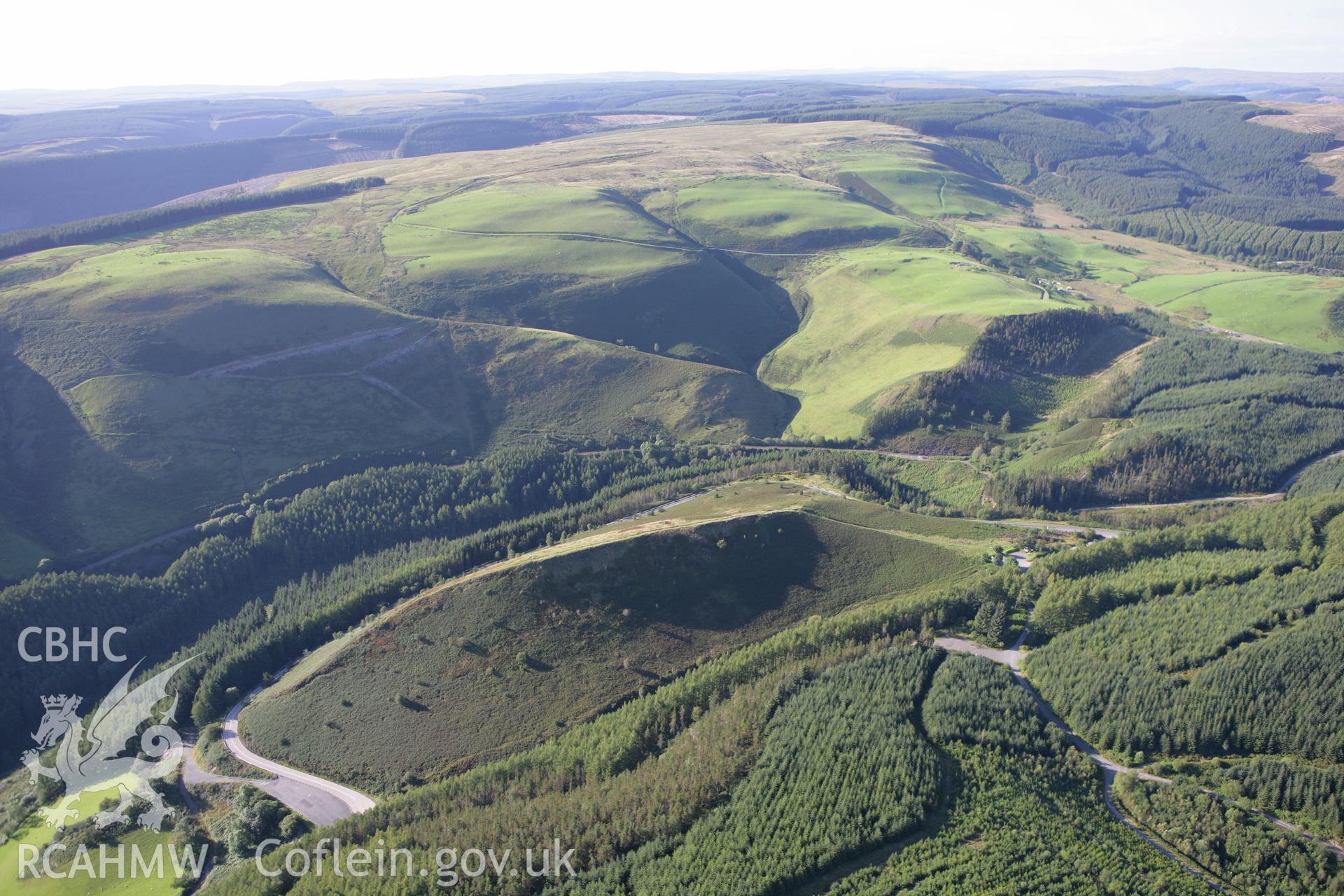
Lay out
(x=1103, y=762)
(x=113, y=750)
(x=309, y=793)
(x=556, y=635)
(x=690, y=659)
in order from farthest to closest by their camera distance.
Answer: (x=556, y=635) < (x=690, y=659) < (x=113, y=750) < (x=309, y=793) < (x=1103, y=762)

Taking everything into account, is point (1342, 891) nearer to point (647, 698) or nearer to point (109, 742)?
point (647, 698)

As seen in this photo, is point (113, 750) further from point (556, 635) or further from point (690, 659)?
point (690, 659)

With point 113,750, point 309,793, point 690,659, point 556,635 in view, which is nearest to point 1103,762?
point 690,659

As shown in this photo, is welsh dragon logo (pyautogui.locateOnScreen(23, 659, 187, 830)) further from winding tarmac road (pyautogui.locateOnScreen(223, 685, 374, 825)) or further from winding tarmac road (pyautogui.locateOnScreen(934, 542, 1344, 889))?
winding tarmac road (pyautogui.locateOnScreen(934, 542, 1344, 889))

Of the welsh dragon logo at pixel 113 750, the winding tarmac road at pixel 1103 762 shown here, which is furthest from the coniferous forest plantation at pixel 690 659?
the welsh dragon logo at pixel 113 750

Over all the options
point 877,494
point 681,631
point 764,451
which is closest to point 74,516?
point 681,631

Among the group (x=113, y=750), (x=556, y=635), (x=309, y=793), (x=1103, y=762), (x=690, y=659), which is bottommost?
(x=113, y=750)

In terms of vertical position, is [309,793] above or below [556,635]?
below
